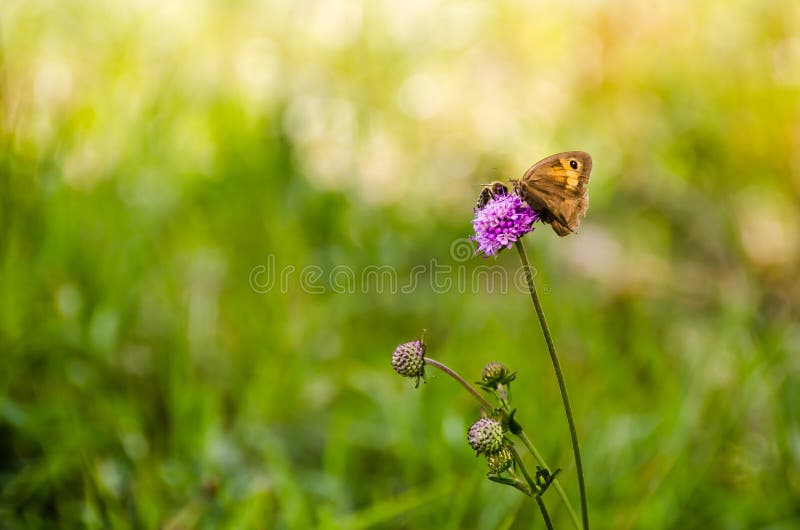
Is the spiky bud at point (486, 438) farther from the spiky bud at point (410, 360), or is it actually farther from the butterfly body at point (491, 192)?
the butterfly body at point (491, 192)

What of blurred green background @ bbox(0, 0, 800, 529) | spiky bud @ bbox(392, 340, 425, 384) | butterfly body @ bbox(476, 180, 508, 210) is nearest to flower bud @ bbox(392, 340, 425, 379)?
spiky bud @ bbox(392, 340, 425, 384)

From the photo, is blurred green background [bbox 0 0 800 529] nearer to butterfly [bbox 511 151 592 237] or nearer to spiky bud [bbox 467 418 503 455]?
spiky bud [bbox 467 418 503 455]

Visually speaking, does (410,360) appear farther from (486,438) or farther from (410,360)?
(486,438)

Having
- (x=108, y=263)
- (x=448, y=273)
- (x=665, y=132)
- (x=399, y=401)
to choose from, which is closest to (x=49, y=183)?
(x=108, y=263)

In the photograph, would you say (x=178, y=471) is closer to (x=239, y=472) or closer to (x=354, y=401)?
(x=239, y=472)

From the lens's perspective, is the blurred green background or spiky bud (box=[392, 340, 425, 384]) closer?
spiky bud (box=[392, 340, 425, 384])

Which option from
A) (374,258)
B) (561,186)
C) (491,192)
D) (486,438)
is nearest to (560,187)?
(561,186)
